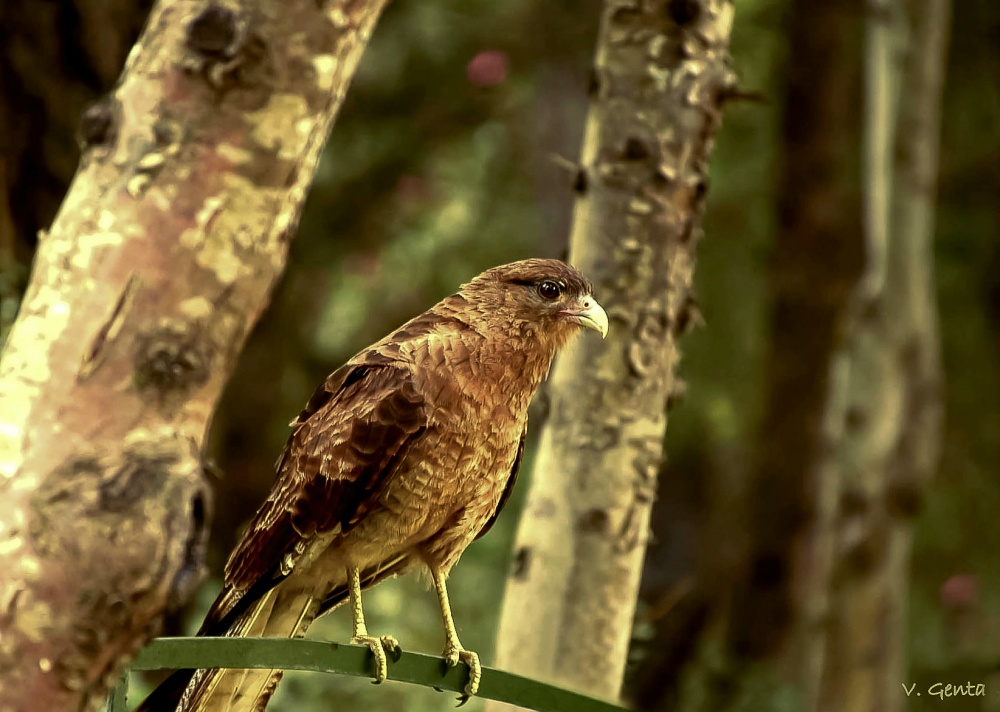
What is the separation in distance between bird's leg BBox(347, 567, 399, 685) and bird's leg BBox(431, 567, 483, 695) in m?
0.11

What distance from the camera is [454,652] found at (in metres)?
2.59

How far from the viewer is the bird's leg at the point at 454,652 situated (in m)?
2.36

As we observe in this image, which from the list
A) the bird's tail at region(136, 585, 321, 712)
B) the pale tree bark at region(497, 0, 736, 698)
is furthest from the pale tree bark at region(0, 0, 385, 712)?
the pale tree bark at region(497, 0, 736, 698)

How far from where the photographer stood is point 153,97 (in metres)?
2.11

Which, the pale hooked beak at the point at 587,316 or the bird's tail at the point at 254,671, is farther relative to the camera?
the pale hooked beak at the point at 587,316

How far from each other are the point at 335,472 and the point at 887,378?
4623 mm

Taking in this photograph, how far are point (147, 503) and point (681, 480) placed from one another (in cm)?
634

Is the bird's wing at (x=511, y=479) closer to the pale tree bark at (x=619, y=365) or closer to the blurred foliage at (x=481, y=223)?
the pale tree bark at (x=619, y=365)

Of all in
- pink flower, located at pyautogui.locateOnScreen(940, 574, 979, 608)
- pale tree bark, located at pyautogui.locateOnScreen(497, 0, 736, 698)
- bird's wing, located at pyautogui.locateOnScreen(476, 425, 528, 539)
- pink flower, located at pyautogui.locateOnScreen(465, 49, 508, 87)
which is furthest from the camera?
pink flower, located at pyautogui.locateOnScreen(940, 574, 979, 608)

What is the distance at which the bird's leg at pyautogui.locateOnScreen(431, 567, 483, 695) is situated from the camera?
2355 millimetres

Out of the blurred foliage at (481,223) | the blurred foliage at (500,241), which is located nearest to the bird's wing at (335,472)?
the blurred foliage at (500,241)

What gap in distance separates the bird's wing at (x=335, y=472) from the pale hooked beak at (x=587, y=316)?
33 centimetres

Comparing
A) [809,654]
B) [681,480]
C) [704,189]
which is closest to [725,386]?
[681,480]

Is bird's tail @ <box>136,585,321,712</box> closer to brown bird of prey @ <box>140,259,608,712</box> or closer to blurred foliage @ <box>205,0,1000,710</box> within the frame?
brown bird of prey @ <box>140,259,608,712</box>
